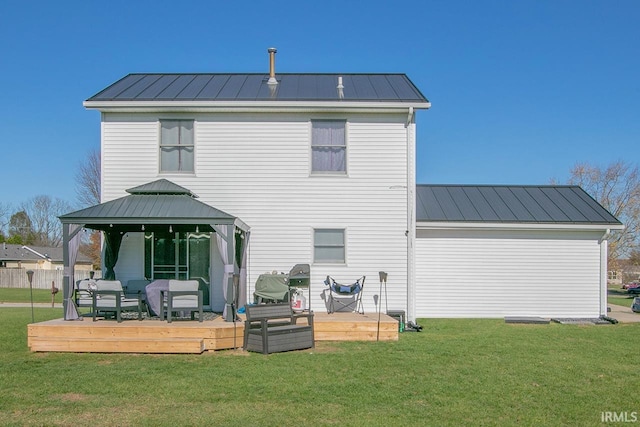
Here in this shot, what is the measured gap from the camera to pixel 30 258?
163 feet

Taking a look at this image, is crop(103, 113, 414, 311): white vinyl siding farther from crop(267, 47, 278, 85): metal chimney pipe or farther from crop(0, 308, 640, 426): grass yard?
crop(0, 308, 640, 426): grass yard

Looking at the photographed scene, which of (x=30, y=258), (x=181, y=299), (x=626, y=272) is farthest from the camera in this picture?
(x=30, y=258)

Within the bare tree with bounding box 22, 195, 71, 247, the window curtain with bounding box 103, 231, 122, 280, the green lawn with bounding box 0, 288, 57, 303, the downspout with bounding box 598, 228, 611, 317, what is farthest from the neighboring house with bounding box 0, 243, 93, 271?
the downspout with bounding box 598, 228, 611, 317

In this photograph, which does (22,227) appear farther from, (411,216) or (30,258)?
(411,216)

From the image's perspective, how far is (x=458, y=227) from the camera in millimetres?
14234

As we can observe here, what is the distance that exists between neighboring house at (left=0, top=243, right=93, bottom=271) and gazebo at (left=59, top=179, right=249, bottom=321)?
133 ft

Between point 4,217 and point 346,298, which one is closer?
point 346,298

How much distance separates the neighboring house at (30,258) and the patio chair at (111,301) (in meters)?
41.5

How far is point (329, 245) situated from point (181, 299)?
4.01 m

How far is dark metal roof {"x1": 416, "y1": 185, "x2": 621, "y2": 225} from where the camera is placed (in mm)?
14398

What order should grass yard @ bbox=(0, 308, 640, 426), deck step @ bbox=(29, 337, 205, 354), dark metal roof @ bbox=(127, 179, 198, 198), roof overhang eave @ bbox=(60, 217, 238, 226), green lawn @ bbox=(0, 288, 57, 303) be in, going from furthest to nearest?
green lawn @ bbox=(0, 288, 57, 303) → dark metal roof @ bbox=(127, 179, 198, 198) → roof overhang eave @ bbox=(60, 217, 238, 226) → deck step @ bbox=(29, 337, 205, 354) → grass yard @ bbox=(0, 308, 640, 426)

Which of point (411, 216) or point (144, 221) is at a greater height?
point (411, 216)

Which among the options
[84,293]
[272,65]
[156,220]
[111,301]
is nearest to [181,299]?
[111,301]

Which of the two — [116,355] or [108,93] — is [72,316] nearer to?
[116,355]
